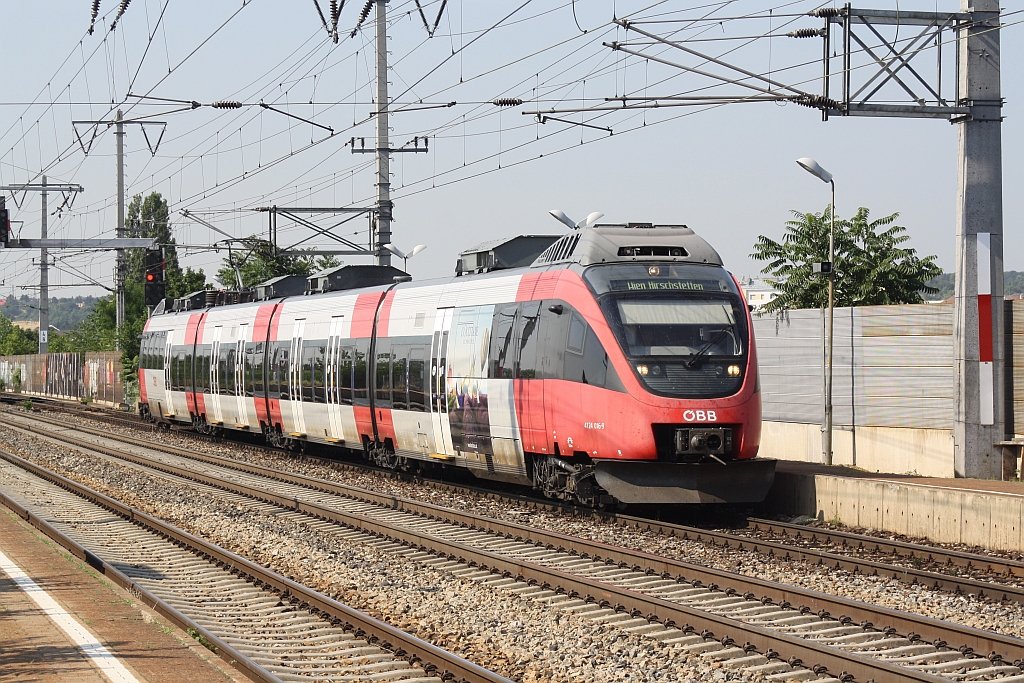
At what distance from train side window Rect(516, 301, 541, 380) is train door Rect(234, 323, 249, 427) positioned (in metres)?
14.5

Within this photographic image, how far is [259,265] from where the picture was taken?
208 feet

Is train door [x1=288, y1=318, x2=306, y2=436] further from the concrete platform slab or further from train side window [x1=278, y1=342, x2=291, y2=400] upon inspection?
the concrete platform slab

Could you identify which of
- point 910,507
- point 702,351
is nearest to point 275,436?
point 702,351

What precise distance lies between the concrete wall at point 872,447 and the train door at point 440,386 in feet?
36.6

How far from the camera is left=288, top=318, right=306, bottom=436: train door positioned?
26828mm

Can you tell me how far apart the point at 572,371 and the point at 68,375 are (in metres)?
62.7

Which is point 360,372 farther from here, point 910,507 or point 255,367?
point 910,507

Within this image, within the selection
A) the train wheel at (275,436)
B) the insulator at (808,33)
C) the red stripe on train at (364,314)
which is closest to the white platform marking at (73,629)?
the red stripe on train at (364,314)

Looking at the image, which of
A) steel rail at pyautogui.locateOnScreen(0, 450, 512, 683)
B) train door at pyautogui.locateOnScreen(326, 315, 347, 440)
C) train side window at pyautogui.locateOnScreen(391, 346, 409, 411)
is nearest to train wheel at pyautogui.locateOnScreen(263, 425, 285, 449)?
train door at pyautogui.locateOnScreen(326, 315, 347, 440)

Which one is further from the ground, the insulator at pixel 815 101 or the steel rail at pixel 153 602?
the insulator at pixel 815 101

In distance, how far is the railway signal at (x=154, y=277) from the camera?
41469 millimetres

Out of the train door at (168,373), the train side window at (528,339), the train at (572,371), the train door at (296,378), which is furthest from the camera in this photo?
the train door at (168,373)

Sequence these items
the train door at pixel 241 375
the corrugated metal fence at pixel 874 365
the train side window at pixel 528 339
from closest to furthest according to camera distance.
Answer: the train side window at pixel 528 339 < the corrugated metal fence at pixel 874 365 < the train door at pixel 241 375

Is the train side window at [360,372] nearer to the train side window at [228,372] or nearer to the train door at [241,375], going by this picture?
the train door at [241,375]
